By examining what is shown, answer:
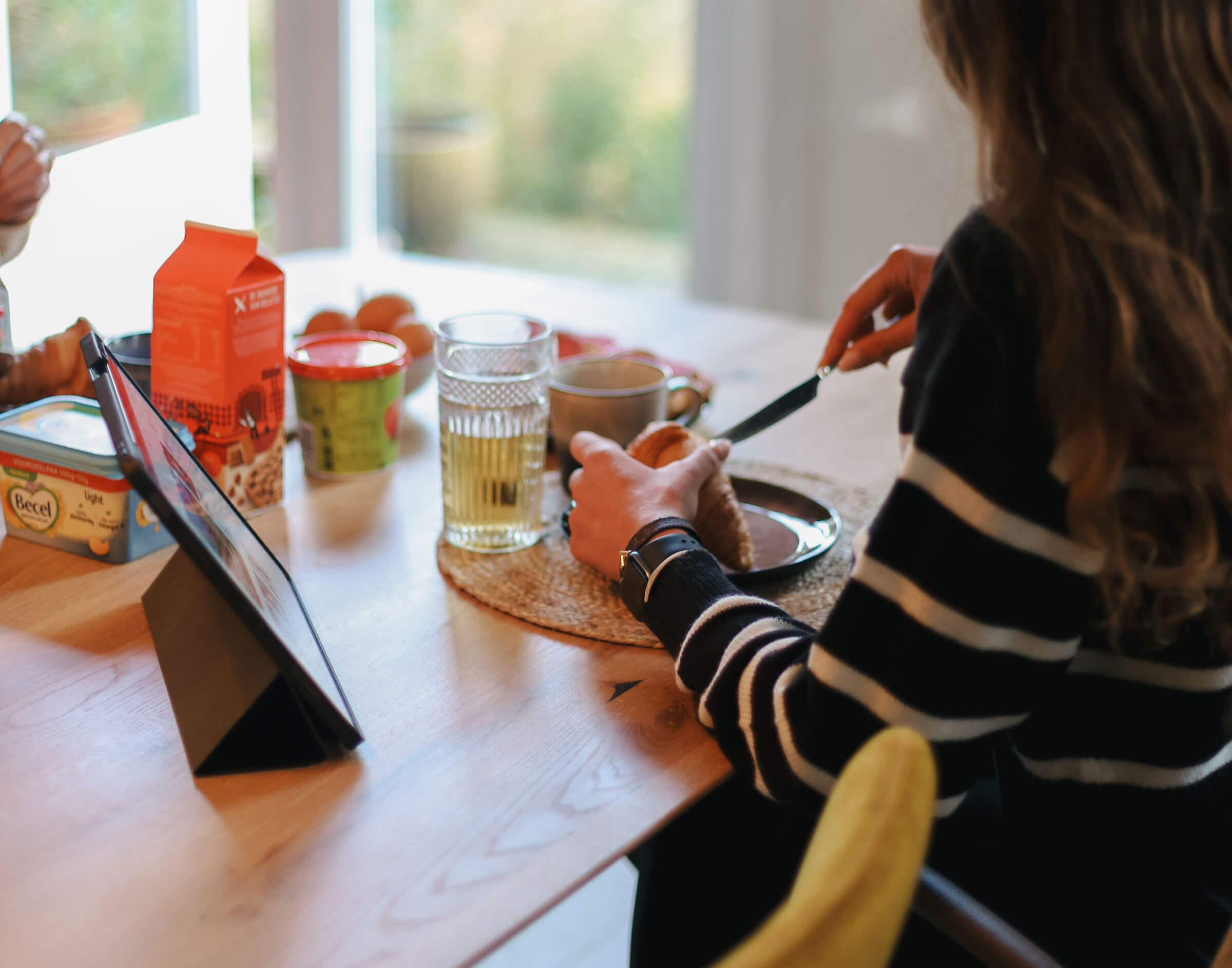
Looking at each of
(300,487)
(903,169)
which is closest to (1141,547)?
(300,487)

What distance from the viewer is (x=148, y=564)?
3.01ft

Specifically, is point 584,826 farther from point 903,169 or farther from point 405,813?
point 903,169

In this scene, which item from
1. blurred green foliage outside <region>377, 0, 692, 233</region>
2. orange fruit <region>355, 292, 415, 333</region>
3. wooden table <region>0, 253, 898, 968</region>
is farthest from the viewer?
blurred green foliage outside <region>377, 0, 692, 233</region>

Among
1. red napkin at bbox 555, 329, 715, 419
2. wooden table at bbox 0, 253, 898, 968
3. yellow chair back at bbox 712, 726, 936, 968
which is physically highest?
yellow chair back at bbox 712, 726, 936, 968

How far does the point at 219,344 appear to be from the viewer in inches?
36.7

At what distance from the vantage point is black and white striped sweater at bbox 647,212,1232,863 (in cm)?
59

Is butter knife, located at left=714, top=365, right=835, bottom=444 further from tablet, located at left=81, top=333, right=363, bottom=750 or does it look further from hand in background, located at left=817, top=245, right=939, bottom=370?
tablet, located at left=81, top=333, right=363, bottom=750

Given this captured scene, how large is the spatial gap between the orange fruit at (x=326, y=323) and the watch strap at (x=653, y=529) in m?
0.57

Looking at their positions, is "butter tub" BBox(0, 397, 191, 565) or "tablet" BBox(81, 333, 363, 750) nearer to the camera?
"tablet" BBox(81, 333, 363, 750)

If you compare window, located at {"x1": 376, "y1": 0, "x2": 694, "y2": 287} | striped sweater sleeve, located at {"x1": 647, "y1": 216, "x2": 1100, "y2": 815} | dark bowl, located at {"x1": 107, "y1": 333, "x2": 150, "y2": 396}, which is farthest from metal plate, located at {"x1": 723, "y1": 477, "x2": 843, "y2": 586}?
window, located at {"x1": 376, "y1": 0, "x2": 694, "y2": 287}

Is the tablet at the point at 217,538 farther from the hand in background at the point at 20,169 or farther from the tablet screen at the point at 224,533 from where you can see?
the hand in background at the point at 20,169

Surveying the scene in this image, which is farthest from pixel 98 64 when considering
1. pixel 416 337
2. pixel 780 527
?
pixel 780 527

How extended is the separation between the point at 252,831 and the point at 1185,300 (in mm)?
553

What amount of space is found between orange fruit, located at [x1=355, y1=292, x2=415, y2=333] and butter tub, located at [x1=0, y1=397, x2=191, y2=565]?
0.43m
